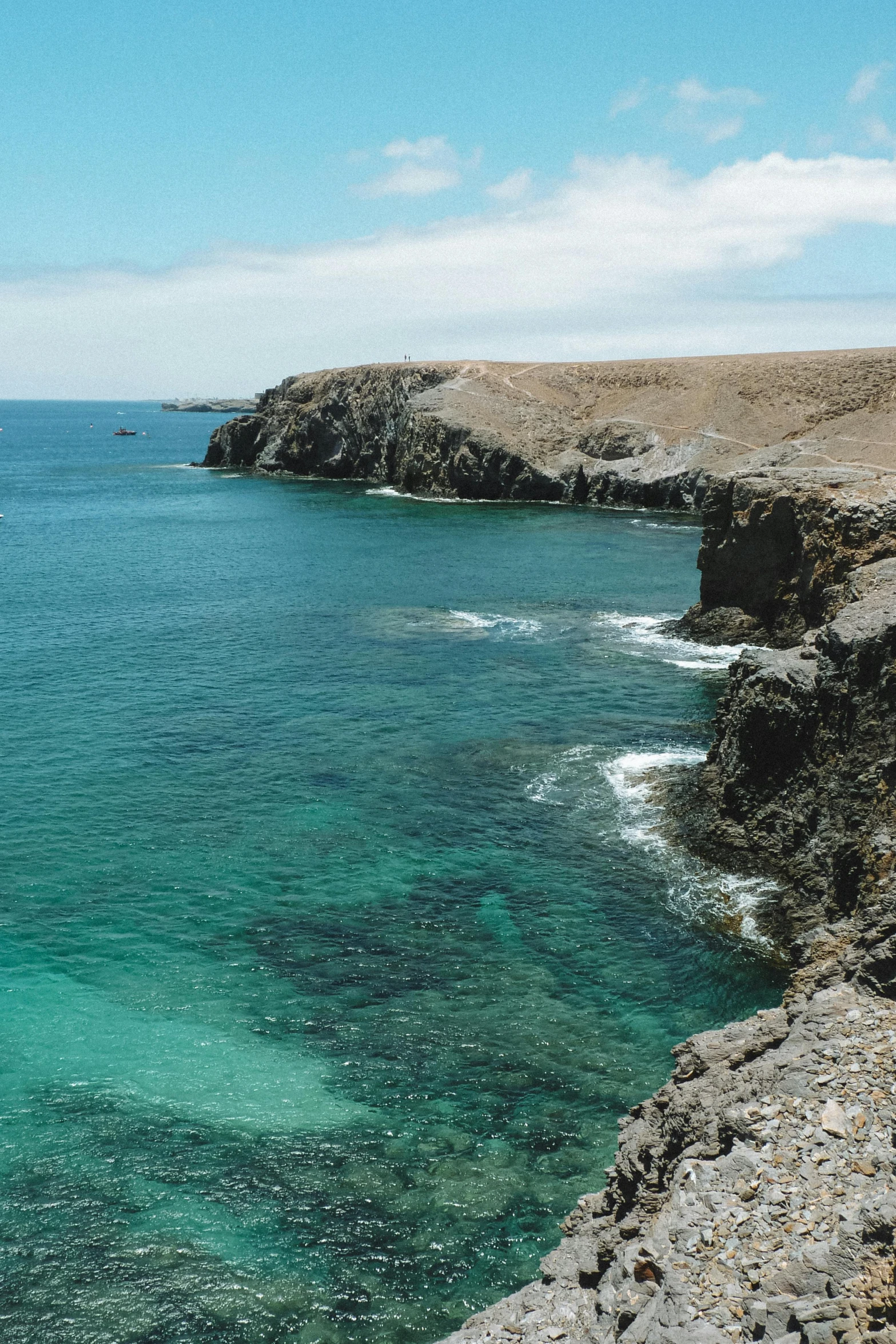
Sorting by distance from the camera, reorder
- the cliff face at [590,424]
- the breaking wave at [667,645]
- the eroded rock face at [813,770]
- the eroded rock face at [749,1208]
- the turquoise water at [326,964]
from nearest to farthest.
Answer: the eroded rock face at [749,1208]
the turquoise water at [326,964]
the eroded rock face at [813,770]
the breaking wave at [667,645]
the cliff face at [590,424]

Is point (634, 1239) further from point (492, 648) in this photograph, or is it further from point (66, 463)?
point (66, 463)

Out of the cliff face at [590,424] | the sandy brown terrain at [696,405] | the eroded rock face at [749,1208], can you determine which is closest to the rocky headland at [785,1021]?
the eroded rock face at [749,1208]

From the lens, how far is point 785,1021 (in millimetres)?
18172

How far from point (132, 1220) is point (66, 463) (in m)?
192

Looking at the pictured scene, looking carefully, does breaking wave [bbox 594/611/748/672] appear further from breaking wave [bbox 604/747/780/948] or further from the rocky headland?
breaking wave [bbox 604/747/780/948]

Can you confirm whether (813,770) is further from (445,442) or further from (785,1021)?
(445,442)

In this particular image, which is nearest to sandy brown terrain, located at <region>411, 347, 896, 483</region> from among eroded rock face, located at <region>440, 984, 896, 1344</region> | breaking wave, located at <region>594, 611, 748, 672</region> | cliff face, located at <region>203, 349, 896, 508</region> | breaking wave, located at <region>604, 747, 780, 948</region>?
cliff face, located at <region>203, 349, 896, 508</region>

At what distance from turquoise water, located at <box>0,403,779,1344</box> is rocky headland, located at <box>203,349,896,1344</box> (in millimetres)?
3219

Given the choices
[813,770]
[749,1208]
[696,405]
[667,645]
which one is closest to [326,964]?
[813,770]

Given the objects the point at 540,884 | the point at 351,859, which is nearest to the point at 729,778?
the point at 540,884

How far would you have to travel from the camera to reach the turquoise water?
749 inches

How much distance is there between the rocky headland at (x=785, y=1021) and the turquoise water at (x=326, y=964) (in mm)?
3219

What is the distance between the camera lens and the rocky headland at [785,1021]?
12.3 m

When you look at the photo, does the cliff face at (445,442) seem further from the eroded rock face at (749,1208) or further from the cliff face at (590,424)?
the eroded rock face at (749,1208)
